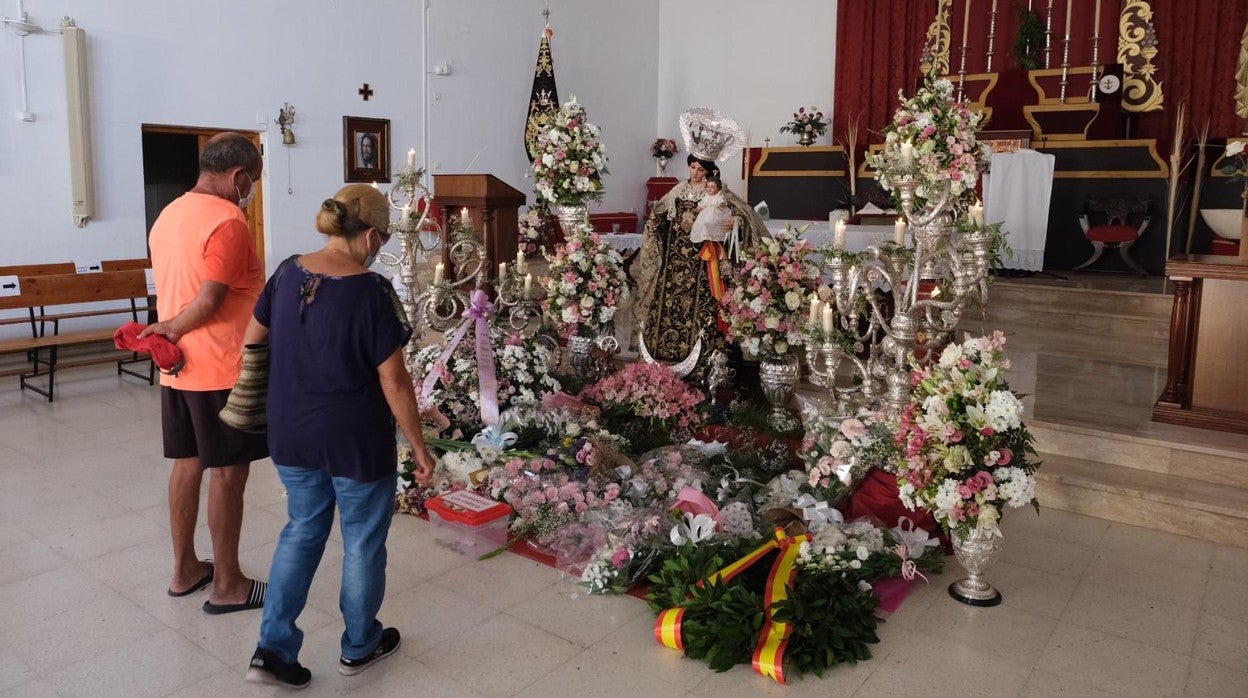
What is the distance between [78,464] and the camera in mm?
5473

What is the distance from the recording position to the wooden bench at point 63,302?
7.04m

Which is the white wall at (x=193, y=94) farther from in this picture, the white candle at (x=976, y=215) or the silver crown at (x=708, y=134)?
the white candle at (x=976, y=215)

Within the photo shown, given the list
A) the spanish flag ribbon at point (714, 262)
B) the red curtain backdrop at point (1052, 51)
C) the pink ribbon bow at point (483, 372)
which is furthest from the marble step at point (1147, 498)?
the red curtain backdrop at point (1052, 51)

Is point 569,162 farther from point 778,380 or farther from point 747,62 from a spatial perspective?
point 747,62

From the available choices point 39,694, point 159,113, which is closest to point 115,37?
point 159,113

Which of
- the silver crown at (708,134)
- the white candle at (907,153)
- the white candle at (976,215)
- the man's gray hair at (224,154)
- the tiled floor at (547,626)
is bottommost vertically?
the tiled floor at (547,626)

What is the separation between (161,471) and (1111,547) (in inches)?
198

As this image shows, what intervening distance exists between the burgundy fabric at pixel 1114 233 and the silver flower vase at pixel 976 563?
6.98 metres

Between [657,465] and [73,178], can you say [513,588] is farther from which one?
[73,178]

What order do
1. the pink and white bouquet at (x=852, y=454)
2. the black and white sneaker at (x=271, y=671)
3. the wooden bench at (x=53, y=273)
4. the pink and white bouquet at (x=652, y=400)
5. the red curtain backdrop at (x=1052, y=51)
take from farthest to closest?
the red curtain backdrop at (x=1052, y=51) → the wooden bench at (x=53, y=273) → the pink and white bouquet at (x=652, y=400) → the pink and white bouquet at (x=852, y=454) → the black and white sneaker at (x=271, y=671)

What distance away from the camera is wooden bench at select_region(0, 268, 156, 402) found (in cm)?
704

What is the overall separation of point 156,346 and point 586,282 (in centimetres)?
329

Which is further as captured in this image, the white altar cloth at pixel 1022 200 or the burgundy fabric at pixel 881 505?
the white altar cloth at pixel 1022 200

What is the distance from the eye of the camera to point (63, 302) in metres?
7.38
